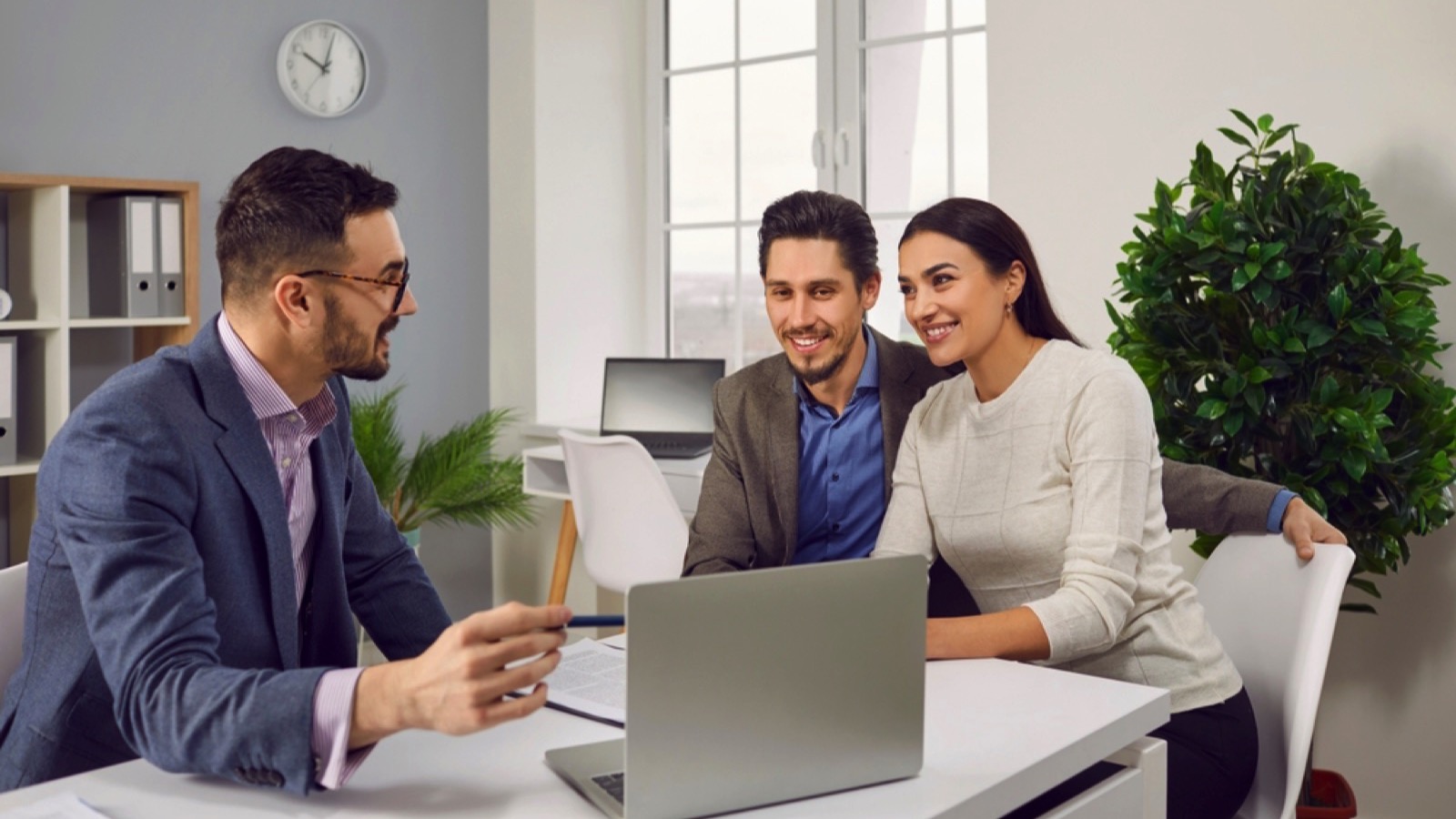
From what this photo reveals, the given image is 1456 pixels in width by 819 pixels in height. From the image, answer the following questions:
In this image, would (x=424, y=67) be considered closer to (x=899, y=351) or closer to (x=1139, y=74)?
(x=1139, y=74)

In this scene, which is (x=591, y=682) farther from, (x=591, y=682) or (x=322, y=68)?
(x=322, y=68)

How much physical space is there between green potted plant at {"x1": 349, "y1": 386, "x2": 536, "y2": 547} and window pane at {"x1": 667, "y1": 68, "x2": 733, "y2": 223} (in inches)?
41.5

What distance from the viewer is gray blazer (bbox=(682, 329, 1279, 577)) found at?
7.27 feet

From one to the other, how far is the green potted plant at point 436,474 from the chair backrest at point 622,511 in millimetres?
760

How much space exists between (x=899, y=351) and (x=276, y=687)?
1.36 metres

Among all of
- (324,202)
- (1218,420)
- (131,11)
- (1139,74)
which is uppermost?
(131,11)

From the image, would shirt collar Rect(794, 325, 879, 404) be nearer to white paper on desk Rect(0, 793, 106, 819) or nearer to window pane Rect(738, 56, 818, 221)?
white paper on desk Rect(0, 793, 106, 819)

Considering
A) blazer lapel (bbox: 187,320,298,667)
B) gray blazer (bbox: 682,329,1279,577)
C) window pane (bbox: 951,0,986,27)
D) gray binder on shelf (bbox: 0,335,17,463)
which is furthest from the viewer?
window pane (bbox: 951,0,986,27)

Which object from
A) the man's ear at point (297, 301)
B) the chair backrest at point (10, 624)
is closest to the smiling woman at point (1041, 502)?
the man's ear at point (297, 301)

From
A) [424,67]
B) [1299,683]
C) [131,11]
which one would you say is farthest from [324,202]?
[424,67]

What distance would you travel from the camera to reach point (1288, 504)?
2.02 m

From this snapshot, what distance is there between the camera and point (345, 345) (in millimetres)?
1571

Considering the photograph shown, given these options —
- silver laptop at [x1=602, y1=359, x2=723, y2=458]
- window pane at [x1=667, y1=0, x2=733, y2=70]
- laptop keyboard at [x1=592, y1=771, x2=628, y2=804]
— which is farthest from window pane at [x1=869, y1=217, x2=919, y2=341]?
laptop keyboard at [x1=592, y1=771, x2=628, y2=804]

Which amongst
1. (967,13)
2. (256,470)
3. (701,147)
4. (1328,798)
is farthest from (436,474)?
(256,470)
